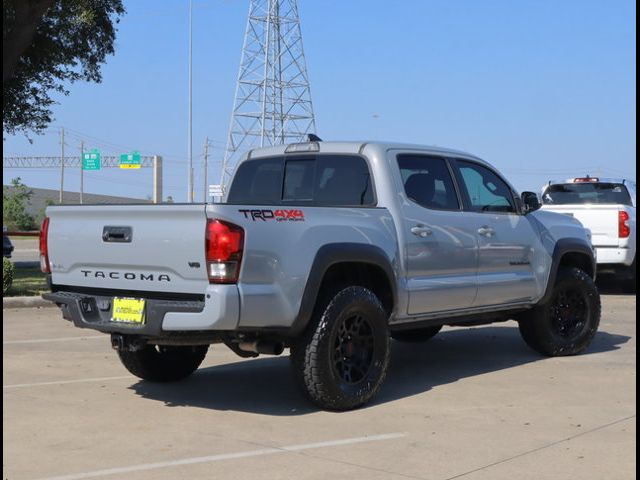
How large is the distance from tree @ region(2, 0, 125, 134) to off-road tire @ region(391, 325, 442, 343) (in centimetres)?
1005

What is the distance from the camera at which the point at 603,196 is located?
15406 millimetres

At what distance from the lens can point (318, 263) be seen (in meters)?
6.31

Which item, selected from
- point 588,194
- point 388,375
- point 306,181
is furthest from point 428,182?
point 588,194

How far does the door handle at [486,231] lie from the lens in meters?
7.87

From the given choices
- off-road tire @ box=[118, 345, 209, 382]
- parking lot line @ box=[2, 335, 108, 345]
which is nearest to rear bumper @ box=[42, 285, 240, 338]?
off-road tire @ box=[118, 345, 209, 382]

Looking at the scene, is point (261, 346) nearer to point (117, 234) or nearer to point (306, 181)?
point (117, 234)

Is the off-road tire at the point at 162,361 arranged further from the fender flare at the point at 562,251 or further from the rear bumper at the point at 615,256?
the rear bumper at the point at 615,256

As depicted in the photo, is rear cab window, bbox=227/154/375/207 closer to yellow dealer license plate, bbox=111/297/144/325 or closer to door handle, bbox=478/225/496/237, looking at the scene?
door handle, bbox=478/225/496/237

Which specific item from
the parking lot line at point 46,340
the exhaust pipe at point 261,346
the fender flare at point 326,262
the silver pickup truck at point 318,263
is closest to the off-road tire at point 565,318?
the silver pickup truck at point 318,263

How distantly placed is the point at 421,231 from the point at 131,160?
61.7 metres

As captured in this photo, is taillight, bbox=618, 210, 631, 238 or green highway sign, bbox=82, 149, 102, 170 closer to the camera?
taillight, bbox=618, 210, 631, 238

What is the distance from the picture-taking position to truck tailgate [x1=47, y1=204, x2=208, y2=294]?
590 cm

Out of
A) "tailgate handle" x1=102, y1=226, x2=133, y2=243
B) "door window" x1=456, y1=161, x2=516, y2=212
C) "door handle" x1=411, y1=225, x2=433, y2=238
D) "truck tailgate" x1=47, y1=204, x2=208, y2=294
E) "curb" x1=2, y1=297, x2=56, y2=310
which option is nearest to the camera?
"truck tailgate" x1=47, y1=204, x2=208, y2=294

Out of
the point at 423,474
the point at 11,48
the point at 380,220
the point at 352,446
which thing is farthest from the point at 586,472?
the point at 11,48
